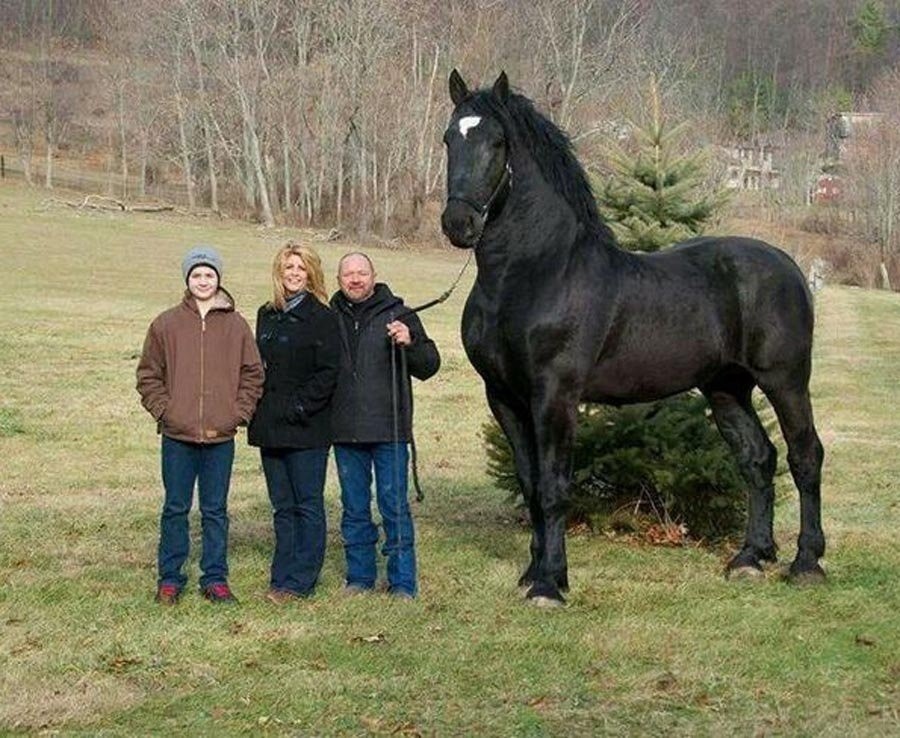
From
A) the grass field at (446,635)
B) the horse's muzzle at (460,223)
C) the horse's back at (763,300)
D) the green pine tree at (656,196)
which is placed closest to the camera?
the grass field at (446,635)

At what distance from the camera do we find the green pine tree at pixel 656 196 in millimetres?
8562

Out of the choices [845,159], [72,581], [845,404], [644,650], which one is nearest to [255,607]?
[72,581]

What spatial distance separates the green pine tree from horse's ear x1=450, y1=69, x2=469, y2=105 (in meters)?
2.27

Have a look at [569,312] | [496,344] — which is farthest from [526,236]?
[496,344]

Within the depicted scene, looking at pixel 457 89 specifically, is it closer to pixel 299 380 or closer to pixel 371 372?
pixel 371 372

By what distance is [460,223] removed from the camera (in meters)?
6.17

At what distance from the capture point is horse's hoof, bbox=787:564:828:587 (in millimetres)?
7031

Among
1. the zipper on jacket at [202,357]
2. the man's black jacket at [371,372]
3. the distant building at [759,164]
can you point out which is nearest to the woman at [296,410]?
the man's black jacket at [371,372]

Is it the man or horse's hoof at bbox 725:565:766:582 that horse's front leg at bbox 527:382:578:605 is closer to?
the man

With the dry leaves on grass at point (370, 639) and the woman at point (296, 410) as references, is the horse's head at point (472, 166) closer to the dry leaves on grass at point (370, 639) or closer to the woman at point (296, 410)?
the woman at point (296, 410)

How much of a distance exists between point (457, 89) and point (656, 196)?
2.43m

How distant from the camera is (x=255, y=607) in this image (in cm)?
648

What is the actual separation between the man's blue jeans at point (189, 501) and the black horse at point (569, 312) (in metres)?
1.48

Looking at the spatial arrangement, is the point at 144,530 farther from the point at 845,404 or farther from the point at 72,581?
the point at 845,404
